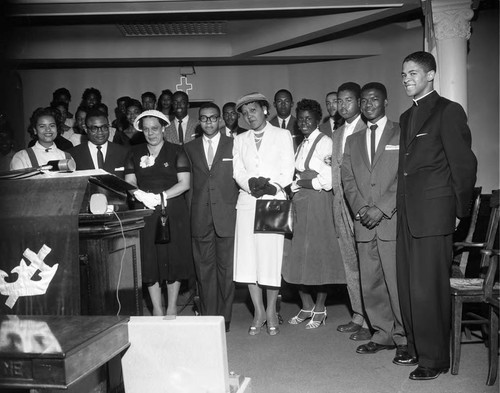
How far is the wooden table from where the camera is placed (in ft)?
4.68

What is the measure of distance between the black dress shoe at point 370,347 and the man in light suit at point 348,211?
43 centimetres

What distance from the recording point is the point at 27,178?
2.13 m

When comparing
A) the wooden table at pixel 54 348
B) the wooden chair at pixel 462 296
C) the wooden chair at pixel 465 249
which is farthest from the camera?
the wooden chair at pixel 465 249

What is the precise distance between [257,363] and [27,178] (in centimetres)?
196

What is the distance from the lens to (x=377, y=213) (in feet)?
11.5

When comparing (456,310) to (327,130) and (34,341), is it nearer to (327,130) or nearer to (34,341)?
(34,341)

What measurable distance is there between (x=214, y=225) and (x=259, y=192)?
460mm

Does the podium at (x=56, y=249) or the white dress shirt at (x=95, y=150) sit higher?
the white dress shirt at (x=95, y=150)

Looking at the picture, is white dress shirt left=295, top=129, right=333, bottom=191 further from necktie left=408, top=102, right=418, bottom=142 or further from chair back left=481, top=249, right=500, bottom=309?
chair back left=481, top=249, right=500, bottom=309

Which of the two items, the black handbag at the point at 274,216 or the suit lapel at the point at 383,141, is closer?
the suit lapel at the point at 383,141

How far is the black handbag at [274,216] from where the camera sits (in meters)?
4.03

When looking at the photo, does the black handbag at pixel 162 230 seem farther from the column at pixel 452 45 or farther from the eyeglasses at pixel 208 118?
the column at pixel 452 45

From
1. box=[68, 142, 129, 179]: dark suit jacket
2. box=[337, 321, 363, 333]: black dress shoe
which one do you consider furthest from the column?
box=[68, 142, 129, 179]: dark suit jacket

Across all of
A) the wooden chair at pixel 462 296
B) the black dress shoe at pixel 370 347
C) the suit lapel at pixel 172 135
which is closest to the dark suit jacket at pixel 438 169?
the wooden chair at pixel 462 296
